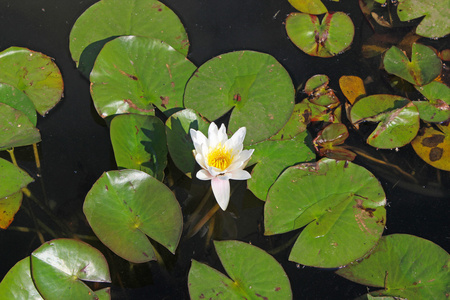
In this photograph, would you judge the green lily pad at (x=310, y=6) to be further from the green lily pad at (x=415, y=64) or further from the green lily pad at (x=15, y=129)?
the green lily pad at (x=15, y=129)

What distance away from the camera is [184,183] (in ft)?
8.73

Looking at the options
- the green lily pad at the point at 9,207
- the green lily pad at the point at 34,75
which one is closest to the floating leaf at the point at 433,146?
the green lily pad at the point at 34,75

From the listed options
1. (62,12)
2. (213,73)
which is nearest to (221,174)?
(213,73)

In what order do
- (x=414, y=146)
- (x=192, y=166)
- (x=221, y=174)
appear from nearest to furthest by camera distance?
1. (x=221, y=174)
2. (x=192, y=166)
3. (x=414, y=146)

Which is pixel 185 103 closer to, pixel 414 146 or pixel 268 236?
pixel 268 236

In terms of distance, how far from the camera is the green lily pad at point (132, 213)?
219 centimetres

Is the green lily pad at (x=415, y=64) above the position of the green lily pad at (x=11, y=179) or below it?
above

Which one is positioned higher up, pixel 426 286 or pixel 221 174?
pixel 221 174

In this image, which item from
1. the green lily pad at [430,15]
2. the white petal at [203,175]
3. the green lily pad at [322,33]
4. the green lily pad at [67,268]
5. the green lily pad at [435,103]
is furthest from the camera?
the green lily pad at [430,15]

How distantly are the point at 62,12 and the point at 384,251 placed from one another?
9.85 feet

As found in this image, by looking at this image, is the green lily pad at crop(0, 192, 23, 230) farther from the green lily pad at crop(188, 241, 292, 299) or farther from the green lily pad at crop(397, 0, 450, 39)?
the green lily pad at crop(397, 0, 450, 39)

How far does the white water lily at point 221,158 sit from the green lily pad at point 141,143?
297mm

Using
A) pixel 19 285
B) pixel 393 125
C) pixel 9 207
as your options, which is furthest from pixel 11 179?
pixel 393 125

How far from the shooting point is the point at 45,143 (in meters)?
2.72
